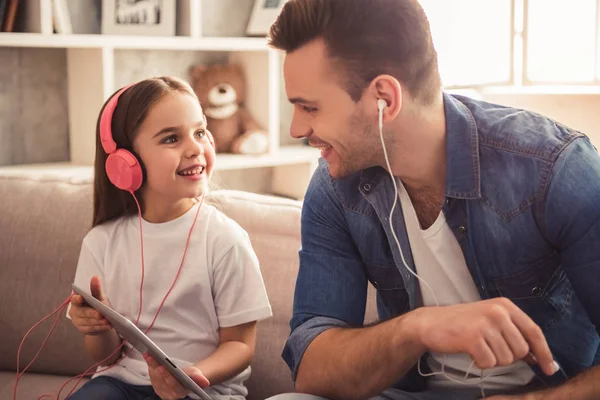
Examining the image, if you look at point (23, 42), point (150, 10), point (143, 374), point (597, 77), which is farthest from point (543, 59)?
point (143, 374)

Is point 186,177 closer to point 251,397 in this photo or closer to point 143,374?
point 143,374

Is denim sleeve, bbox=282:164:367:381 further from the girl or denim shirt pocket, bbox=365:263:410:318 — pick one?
the girl

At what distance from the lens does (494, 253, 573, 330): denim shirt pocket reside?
1.46m

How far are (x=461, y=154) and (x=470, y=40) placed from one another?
1894 millimetres

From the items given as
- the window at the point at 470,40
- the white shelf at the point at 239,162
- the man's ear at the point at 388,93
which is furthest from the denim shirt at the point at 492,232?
the window at the point at 470,40

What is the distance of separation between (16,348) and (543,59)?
1970 millimetres

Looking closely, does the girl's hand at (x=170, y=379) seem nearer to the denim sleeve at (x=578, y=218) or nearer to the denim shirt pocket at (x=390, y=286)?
the denim shirt pocket at (x=390, y=286)

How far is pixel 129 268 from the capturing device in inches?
70.5

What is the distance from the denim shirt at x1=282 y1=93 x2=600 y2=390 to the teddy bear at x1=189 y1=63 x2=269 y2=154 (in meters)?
1.60

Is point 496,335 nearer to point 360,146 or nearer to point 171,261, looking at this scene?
point 360,146

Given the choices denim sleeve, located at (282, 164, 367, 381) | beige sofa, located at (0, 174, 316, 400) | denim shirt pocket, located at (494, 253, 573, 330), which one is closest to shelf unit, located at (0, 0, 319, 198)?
beige sofa, located at (0, 174, 316, 400)

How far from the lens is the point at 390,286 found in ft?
5.25

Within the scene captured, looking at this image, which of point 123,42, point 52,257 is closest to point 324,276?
point 52,257

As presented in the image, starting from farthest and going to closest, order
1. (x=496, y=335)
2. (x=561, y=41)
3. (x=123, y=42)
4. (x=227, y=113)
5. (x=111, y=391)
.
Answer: (x=227, y=113), (x=561, y=41), (x=123, y=42), (x=111, y=391), (x=496, y=335)
